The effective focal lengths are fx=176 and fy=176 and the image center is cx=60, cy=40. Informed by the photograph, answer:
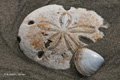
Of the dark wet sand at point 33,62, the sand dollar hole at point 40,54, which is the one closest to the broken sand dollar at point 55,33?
the sand dollar hole at point 40,54

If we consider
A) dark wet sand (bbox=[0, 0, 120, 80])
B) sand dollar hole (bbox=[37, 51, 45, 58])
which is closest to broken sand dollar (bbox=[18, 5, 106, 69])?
sand dollar hole (bbox=[37, 51, 45, 58])

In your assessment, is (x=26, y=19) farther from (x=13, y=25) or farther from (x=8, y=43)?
(x=8, y=43)

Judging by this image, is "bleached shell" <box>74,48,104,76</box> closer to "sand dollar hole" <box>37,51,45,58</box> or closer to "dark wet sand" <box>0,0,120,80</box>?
"dark wet sand" <box>0,0,120,80</box>

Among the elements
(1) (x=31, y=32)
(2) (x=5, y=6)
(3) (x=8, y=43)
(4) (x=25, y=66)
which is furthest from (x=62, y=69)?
(2) (x=5, y=6)

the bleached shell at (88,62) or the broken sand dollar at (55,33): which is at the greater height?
the broken sand dollar at (55,33)

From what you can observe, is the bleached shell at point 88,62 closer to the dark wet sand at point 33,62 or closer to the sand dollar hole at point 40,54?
the dark wet sand at point 33,62

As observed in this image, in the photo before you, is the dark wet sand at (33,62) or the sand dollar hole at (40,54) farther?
Result: the sand dollar hole at (40,54)
